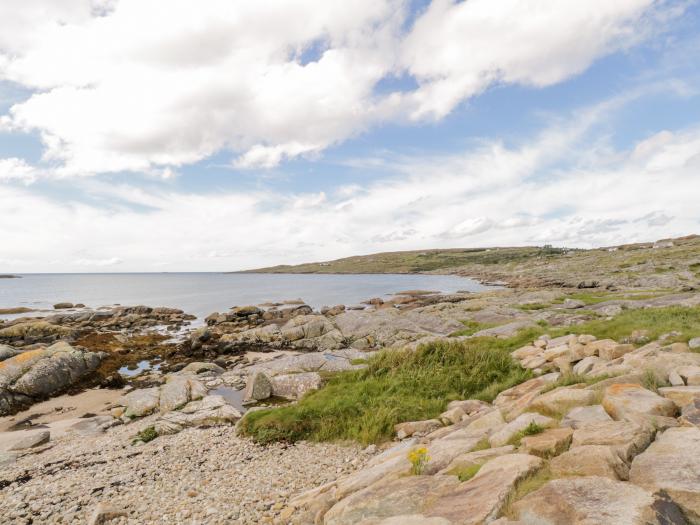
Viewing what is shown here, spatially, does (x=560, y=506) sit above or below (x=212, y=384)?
above

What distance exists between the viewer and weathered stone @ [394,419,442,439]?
12719 mm

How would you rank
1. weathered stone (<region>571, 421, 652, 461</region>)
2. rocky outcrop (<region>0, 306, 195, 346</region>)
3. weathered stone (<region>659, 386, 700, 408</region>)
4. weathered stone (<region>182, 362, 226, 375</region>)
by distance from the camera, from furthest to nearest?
rocky outcrop (<region>0, 306, 195, 346</region>)
weathered stone (<region>182, 362, 226, 375</region>)
weathered stone (<region>659, 386, 700, 408</region>)
weathered stone (<region>571, 421, 652, 461</region>)

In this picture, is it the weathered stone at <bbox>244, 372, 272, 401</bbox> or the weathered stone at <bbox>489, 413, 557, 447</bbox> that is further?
the weathered stone at <bbox>244, 372, 272, 401</bbox>

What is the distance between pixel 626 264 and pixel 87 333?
12506 cm

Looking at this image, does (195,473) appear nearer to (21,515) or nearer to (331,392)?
(21,515)

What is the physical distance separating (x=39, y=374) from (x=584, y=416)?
3172cm

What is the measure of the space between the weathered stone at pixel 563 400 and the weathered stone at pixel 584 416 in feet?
1.99

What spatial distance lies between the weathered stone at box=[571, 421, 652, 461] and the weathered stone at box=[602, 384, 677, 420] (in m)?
0.67

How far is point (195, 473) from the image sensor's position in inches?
455

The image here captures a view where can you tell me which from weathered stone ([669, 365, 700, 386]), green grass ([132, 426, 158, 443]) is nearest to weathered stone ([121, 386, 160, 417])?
green grass ([132, 426, 158, 443])

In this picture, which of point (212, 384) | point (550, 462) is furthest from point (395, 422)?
point (212, 384)

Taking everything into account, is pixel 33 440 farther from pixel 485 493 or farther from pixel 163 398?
pixel 485 493

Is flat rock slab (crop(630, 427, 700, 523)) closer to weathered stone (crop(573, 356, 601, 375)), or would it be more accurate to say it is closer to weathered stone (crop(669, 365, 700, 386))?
weathered stone (crop(669, 365, 700, 386))

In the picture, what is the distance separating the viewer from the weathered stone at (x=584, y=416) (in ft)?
23.7
